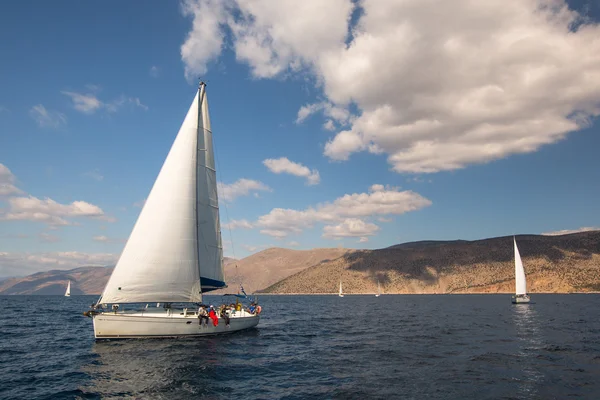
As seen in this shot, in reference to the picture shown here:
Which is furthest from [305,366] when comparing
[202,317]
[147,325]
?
[147,325]

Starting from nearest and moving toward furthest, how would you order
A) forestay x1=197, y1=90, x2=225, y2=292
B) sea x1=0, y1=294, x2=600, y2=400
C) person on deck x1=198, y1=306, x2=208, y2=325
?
sea x1=0, y1=294, x2=600, y2=400, person on deck x1=198, y1=306, x2=208, y2=325, forestay x1=197, y1=90, x2=225, y2=292

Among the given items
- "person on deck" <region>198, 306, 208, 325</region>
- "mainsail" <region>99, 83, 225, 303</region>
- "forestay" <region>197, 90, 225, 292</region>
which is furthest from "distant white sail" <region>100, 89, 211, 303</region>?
"person on deck" <region>198, 306, 208, 325</region>

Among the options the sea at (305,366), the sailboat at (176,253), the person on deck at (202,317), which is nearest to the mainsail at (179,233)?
the sailboat at (176,253)

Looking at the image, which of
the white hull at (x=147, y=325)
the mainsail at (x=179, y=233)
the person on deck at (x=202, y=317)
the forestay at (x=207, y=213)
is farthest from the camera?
the forestay at (x=207, y=213)

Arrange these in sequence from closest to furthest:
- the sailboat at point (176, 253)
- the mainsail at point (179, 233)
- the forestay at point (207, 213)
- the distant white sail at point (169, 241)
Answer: the sailboat at point (176, 253) < the distant white sail at point (169, 241) < the mainsail at point (179, 233) < the forestay at point (207, 213)

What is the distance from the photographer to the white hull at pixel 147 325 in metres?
29.6

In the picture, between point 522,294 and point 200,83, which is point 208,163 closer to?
point 200,83

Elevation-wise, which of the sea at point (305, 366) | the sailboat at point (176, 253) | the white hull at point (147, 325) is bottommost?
the sea at point (305, 366)

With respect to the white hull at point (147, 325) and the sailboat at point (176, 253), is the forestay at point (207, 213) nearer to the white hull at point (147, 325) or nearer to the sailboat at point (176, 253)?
the sailboat at point (176, 253)

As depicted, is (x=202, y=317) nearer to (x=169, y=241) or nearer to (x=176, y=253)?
(x=176, y=253)

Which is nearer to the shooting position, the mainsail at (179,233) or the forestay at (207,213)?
the mainsail at (179,233)

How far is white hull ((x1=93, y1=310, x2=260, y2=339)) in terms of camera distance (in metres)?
29.6

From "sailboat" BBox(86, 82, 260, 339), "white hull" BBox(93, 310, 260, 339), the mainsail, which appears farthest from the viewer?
the mainsail

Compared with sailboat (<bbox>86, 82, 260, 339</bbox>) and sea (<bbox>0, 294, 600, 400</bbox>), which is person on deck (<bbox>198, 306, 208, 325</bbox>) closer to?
sailboat (<bbox>86, 82, 260, 339</bbox>)
